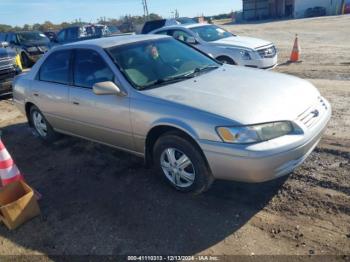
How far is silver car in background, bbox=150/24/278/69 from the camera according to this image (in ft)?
29.9

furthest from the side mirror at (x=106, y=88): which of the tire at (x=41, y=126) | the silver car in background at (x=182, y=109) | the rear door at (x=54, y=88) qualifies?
the tire at (x=41, y=126)

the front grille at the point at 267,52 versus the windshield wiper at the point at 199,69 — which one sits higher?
the windshield wiper at the point at 199,69

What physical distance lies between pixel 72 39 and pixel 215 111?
573 inches

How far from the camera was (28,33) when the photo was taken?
16719 millimetres

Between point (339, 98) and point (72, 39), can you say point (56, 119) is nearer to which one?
point (339, 98)

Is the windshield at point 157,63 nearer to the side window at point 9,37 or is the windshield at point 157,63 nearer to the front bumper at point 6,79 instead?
the front bumper at point 6,79

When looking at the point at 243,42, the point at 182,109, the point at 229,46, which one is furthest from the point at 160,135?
the point at 243,42

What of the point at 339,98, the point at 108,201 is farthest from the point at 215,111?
the point at 339,98

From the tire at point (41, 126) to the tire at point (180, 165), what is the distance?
2.58m

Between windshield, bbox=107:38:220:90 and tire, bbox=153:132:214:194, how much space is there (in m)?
0.75

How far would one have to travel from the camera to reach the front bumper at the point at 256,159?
10.2 feet

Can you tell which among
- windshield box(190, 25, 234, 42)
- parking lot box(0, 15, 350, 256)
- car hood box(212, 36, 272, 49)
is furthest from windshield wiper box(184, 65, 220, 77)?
windshield box(190, 25, 234, 42)

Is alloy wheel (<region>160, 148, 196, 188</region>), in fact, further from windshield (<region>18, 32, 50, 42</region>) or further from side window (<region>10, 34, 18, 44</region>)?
side window (<region>10, 34, 18, 44</region>)

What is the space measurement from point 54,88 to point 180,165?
8.19ft
